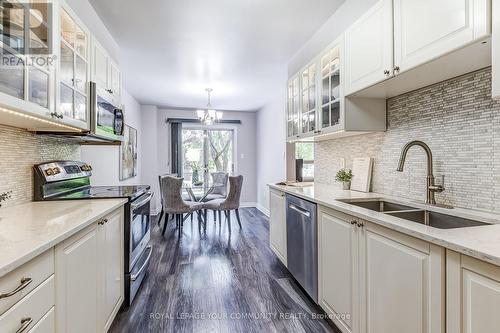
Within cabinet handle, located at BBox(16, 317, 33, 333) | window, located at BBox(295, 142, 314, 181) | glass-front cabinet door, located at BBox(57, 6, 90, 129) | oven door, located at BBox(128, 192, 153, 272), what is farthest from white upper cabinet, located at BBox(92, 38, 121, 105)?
window, located at BBox(295, 142, 314, 181)

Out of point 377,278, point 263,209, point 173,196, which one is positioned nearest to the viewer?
point 377,278

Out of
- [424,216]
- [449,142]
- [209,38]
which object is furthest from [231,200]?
[449,142]

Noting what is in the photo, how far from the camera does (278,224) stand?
9.43 feet

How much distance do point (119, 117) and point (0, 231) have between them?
1731mm

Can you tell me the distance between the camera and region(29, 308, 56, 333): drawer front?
2.97 feet

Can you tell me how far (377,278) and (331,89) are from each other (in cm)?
155

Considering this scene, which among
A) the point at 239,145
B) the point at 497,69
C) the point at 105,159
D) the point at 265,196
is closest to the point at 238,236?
the point at 265,196

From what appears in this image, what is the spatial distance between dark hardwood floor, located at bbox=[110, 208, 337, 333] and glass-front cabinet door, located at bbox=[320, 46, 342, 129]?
1.58 m

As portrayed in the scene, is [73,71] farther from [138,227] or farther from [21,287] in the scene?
[21,287]

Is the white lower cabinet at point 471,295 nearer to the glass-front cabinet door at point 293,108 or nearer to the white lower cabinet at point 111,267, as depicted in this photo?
the white lower cabinet at point 111,267

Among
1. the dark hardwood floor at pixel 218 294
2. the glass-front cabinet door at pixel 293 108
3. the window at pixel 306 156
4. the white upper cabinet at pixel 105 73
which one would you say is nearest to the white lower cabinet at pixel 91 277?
the dark hardwood floor at pixel 218 294

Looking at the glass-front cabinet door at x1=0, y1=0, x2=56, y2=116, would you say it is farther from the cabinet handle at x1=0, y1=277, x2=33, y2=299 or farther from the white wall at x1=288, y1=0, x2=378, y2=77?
the white wall at x1=288, y1=0, x2=378, y2=77

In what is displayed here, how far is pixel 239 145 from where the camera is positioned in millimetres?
6477

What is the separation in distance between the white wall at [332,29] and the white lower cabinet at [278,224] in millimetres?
1596
